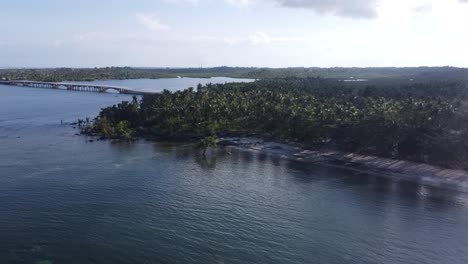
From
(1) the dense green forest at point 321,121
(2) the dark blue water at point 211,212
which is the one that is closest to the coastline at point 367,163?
(1) the dense green forest at point 321,121

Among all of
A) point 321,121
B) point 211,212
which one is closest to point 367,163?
point 321,121

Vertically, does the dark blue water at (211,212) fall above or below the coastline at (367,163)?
below

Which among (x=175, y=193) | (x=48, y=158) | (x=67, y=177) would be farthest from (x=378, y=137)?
(x=48, y=158)

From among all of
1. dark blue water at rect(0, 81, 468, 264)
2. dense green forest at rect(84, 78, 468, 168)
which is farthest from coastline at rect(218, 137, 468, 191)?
dark blue water at rect(0, 81, 468, 264)

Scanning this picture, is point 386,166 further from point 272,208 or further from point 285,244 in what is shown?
point 285,244

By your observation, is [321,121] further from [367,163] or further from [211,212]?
[211,212]

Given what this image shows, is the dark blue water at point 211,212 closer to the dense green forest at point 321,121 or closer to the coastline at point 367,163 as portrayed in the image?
the coastline at point 367,163
